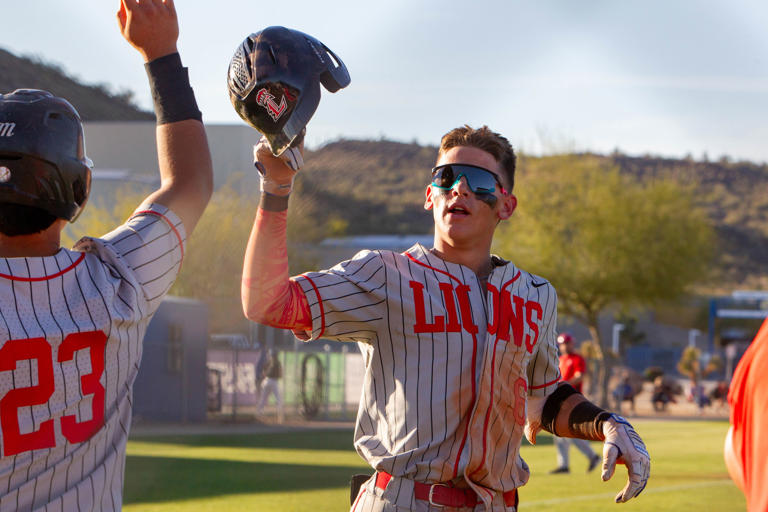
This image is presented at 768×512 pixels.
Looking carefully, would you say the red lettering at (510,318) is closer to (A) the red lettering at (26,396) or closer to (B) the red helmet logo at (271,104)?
A: (B) the red helmet logo at (271,104)

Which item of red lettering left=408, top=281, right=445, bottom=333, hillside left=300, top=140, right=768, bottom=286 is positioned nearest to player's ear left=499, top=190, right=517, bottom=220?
red lettering left=408, top=281, right=445, bottom=333

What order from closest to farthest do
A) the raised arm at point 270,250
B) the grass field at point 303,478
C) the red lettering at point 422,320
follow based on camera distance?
the raised arm at point 270,250 < the red lettering at point 422,320 < the grass field at point 303,478

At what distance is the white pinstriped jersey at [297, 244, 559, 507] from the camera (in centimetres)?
345

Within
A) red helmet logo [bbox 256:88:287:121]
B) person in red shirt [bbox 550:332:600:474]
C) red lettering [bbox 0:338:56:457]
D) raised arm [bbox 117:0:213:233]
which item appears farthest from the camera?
person in red shirt [bbox 550:332:600:474]

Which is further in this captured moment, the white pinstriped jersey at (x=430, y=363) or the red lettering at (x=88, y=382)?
the white pinstriped jersey at (x=430, y=363)

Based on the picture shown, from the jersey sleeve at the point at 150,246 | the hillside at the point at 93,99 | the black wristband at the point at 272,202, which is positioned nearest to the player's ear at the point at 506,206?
the black wristband at the point at 272,202

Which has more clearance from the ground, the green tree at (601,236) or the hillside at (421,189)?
the hillside at (421,189)

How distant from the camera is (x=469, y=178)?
3.85 metres

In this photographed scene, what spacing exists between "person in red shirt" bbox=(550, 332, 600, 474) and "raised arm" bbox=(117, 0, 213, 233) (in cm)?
1237

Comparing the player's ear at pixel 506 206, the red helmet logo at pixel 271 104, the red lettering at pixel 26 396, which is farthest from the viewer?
the player's ear at pixel 506 206

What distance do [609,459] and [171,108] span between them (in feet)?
6.39

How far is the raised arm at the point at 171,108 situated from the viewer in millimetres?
2541

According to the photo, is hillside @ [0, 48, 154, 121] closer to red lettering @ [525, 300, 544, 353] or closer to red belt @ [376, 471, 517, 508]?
red lettering @ [525, 300, 544, 353]

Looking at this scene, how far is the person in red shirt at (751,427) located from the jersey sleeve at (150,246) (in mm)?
1740
